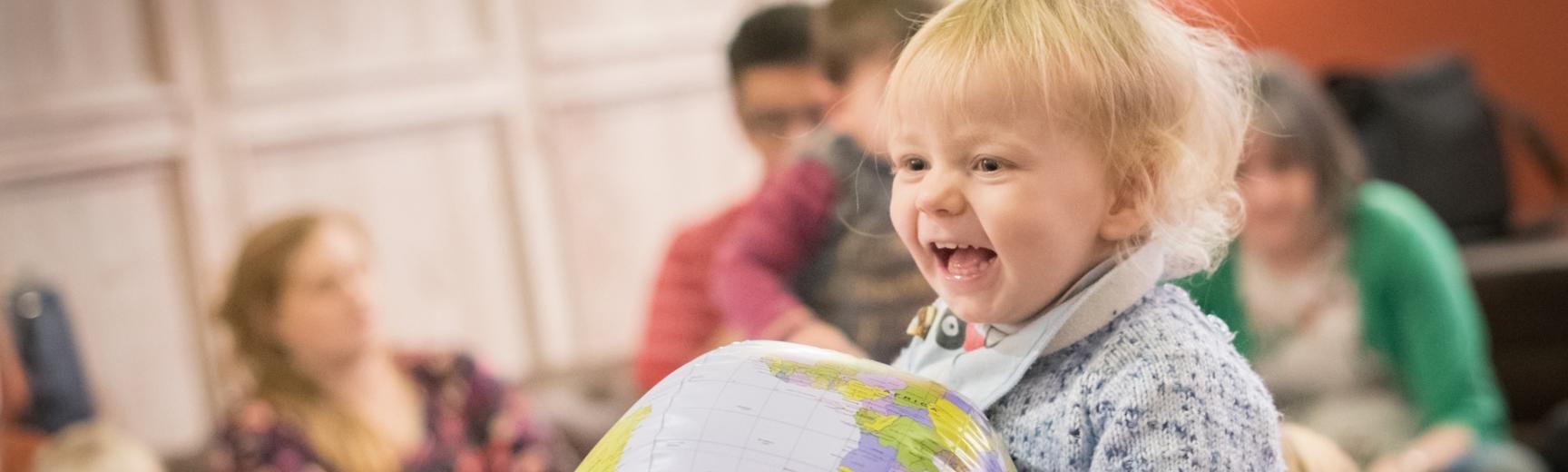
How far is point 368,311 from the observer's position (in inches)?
81.0

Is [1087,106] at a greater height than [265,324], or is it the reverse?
[1087,106]

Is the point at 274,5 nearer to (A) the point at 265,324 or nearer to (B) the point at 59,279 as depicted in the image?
(B) the point at 59,279

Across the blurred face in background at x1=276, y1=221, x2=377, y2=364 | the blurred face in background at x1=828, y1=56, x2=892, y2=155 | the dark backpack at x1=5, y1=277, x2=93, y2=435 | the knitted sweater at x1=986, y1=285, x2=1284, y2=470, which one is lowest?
the dark backpack at x1=5, y1=277, x2=93, y2=435

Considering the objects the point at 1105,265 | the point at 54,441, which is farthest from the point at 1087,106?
the point at 54,441

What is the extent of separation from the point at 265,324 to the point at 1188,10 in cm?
155

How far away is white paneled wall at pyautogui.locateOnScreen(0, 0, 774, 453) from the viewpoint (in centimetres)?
281

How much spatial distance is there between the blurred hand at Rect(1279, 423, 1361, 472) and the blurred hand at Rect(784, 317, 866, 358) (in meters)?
0.28

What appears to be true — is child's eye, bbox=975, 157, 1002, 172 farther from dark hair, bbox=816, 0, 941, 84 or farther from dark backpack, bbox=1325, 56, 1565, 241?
dark backpack, bbox=1325, 56, 1565, 241

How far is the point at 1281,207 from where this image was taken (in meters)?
2.03

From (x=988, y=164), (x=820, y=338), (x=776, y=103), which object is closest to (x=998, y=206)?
(x=988, y=164)

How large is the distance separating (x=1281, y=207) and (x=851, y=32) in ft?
2.39

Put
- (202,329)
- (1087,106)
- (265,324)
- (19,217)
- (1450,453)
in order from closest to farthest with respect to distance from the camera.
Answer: (1087,106) < (1450,453) < (265,324) < (19,217) < (202,329)

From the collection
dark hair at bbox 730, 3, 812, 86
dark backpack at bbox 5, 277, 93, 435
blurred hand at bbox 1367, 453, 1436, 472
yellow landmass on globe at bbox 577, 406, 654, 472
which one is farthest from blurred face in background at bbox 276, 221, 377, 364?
yellow landmass on globe at bbox 577, 406, 654, 472

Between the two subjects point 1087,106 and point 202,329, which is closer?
point 1087,106
